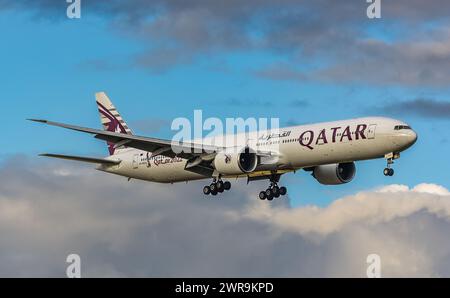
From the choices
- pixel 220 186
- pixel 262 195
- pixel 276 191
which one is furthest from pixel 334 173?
pixel 220 186

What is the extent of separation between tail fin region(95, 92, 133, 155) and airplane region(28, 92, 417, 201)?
11.5 feet

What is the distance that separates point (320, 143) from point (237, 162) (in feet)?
23.3

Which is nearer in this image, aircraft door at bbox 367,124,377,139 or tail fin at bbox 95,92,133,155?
aircraft door at bbox 367,124,377,139

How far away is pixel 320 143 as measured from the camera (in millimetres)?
79875

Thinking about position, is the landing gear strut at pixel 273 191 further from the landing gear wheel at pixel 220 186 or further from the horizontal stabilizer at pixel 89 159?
the horizontal stabilizer at pixel 89 159

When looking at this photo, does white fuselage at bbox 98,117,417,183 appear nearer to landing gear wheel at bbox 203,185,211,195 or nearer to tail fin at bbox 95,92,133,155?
landing gear wheel at bbox 203,185,211,195

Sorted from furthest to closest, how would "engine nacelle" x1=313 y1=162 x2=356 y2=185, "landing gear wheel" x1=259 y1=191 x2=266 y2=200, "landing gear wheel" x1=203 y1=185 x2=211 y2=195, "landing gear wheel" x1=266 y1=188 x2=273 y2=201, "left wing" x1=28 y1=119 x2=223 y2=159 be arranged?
"engine nacelle" x1=313 y1=162 x2=356 y2=185
"landing gear wheel" x1=259 y1=191 x2=266 y2=200
"landing gear wheel" x1=266 y1=188 x2=273 y2=201
"landing gear wheel" x1=203 y1=185 x2=211 y2=195
"left wing" x1=28 y1=119 x2=223 y2=159

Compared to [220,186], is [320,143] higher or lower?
higher

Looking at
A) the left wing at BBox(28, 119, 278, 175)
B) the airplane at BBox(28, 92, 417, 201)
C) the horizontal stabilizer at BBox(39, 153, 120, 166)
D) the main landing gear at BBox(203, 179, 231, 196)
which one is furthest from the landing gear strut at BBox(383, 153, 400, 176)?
the horizontal stabilizer at BBox(39, 153, 120, 166)

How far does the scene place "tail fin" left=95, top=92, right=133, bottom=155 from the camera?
10118 cm

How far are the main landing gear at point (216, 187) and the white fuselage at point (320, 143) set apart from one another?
1.58 meters

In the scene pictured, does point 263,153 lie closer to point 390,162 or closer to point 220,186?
point 220,186
